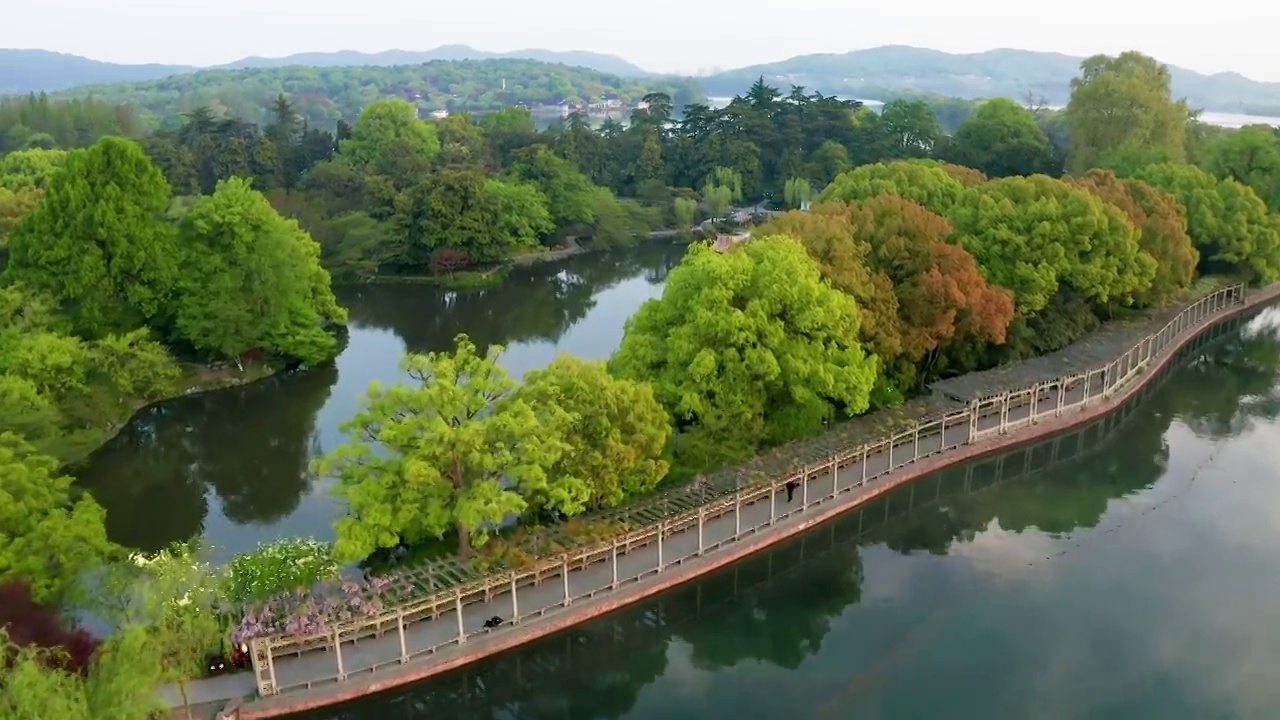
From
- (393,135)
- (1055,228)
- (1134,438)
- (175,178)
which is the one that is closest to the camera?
(1134,438)

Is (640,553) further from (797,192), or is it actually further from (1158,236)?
(797,192)

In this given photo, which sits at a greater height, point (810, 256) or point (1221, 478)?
point (810, 256)

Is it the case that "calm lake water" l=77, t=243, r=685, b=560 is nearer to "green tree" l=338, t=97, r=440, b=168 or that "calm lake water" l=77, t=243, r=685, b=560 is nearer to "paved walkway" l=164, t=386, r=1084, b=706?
"paved walkway" l=164, t=386, r=1084, b=706

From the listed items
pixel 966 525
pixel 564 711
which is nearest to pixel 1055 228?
pixel 966 525

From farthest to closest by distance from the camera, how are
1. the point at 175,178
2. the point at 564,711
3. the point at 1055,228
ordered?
the point at 175,178
the point at 1055,228
the point at 564,711

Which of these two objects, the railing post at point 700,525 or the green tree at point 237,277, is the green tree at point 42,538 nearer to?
the railing post at point 700,525

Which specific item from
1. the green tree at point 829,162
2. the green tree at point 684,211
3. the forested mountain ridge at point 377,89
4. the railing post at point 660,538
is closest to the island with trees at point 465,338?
the green tree at point 684,211

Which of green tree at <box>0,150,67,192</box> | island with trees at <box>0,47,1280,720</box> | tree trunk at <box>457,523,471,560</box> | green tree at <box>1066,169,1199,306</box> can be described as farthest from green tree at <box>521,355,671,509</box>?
green tree at <box>0,150,67,192</box>

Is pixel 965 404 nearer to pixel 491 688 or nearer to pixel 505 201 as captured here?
pixel 491 688
